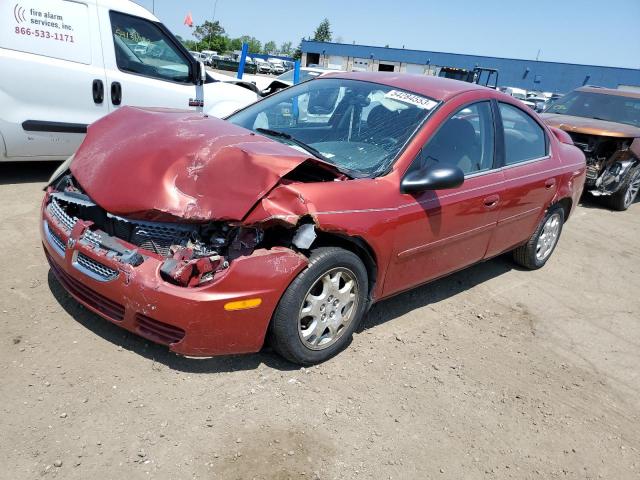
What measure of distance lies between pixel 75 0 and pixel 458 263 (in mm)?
4514

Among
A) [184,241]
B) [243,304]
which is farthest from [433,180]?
[184,241]

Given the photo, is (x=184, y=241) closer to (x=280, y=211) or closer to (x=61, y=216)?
(x=280, y=211)

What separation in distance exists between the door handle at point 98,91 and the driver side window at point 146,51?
307mm

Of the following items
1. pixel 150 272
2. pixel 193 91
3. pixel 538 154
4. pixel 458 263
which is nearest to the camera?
pixel 150 272

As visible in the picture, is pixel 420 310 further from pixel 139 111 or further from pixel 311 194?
pixel 139 111

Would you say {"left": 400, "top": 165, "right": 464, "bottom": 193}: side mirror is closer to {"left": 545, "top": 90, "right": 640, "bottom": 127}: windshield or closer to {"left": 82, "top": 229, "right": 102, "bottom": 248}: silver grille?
{"left": 82, "top": 229, "right": 102, "bottom": 248}: silver grille

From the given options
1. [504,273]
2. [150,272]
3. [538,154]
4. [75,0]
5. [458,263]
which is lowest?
[504,273]

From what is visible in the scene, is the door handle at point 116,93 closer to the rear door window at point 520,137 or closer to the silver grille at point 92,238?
the silver grille at point 92,238

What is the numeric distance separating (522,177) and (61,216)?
10.8 ft

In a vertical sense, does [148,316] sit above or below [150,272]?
below

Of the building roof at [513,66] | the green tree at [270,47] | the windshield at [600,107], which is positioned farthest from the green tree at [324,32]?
the windshield at [600,107]

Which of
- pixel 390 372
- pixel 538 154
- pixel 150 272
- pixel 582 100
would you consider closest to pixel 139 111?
pixel 150 272

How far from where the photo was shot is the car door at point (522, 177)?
3.98 meters

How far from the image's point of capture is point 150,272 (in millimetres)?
2525
